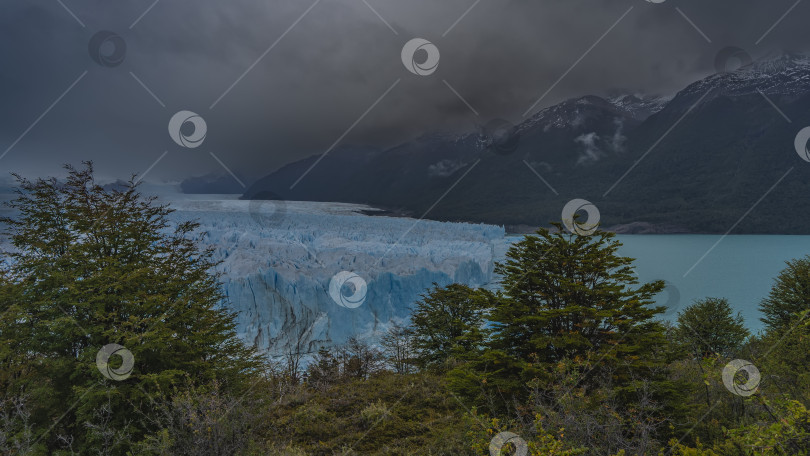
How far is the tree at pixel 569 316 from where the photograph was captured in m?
5.92

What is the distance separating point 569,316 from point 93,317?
324 inches

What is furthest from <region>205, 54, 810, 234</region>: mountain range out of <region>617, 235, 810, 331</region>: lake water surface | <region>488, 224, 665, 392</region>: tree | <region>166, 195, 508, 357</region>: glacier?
<region>488, 224, 665, 392</region>: tree

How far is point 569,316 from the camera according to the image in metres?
6.38

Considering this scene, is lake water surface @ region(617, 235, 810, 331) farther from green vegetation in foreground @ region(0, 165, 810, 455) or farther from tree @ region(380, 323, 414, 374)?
green vegetation in foreground @ region(0, 165, 810, 455)

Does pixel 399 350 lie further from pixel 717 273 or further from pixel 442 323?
pixel 717 273

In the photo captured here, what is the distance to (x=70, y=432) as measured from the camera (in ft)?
19.3

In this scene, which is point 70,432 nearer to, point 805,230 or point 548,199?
point 805,230

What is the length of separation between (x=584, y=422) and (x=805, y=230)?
419 feet

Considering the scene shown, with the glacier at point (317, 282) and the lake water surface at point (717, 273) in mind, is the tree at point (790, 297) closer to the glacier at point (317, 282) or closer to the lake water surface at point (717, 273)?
the lake water surface at point (717, 273)

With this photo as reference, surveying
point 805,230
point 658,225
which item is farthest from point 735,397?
point 805,230

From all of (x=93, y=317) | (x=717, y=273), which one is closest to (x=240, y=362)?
(x=93, y=317)

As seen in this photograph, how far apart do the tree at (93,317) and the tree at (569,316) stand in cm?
512

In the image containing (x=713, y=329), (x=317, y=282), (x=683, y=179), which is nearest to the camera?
(x=713, y=329)

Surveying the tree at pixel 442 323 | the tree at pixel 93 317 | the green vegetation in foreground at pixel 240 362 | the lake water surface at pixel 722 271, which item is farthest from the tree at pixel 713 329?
the tree at pixel 93 317
